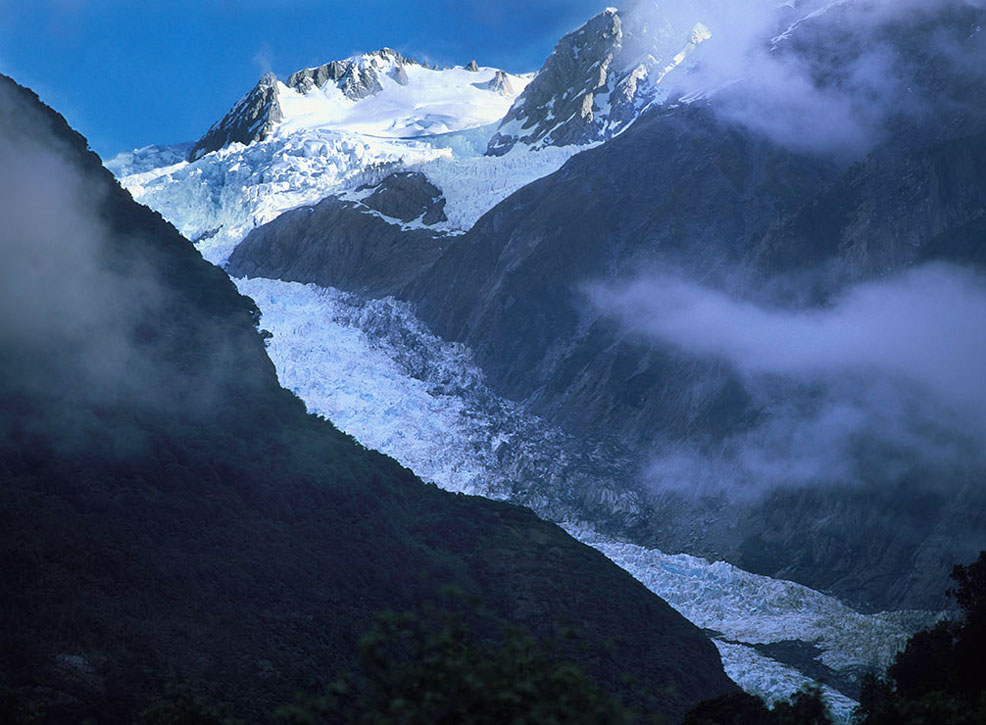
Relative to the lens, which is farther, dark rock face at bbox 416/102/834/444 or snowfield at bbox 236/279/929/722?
dark rock face at bbox 416/102/834/444

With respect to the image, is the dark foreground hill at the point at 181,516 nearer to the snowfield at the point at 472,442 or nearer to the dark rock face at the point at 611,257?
the snowfield at the point at 472,442

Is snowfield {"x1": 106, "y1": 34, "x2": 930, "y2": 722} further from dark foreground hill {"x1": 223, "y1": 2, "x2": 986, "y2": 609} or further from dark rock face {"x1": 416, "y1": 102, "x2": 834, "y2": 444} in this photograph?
dark rock face {"x1": 416, "y1": 102, "x2": 834, "y2": 444}

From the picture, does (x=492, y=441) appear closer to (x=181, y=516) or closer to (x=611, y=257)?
(x=611, y=257)

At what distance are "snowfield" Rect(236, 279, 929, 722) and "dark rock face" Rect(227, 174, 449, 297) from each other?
7.81 metres

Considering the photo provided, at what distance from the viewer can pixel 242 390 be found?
141ft

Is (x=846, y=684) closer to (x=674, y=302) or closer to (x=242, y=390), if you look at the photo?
(x=242, y=390)

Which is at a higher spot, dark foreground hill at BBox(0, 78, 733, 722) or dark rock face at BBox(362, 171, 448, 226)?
dark rock face at BBox(362, 171, 448, 226)

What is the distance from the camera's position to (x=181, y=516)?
1315 inches

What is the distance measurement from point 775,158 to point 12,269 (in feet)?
345

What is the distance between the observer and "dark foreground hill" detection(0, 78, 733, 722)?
2623cm

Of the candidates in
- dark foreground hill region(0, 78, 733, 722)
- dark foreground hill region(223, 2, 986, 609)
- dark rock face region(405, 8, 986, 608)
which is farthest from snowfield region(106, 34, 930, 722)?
dark foreground hill region(0, 78, 733, 722)

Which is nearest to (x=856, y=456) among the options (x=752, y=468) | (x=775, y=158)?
(x=752, y=468)

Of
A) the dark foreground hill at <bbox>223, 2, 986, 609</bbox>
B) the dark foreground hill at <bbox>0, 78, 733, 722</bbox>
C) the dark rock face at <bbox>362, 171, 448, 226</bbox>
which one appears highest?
the dark rock face at <bbox>362, 171, 448, 226</bbox>

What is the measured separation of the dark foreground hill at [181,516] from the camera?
26.2m
